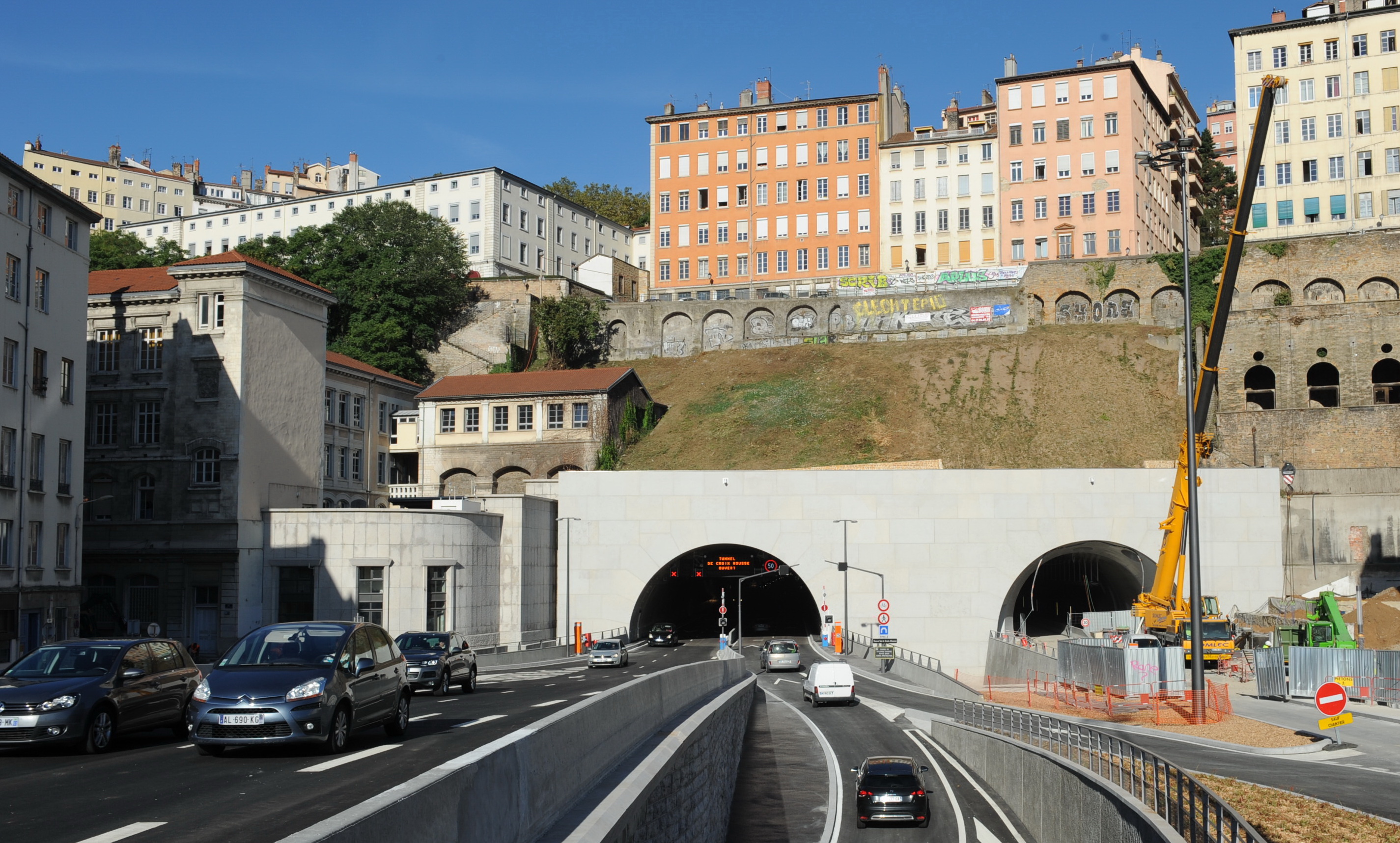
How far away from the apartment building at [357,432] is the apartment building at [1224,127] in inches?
4604

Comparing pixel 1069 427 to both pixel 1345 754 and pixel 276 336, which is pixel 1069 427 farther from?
pixel 1345 754

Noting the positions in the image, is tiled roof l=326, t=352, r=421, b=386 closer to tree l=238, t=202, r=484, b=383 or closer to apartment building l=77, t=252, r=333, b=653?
apartment building l=77, t=252, r=333, b=653

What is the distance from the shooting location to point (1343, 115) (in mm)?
93312

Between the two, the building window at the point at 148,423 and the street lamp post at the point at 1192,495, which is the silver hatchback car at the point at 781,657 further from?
the building window at the point at 148,423

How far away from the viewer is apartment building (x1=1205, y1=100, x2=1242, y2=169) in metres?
160

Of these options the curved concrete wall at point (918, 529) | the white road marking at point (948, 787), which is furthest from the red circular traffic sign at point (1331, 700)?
the curved concrete wall at point (918, 529)

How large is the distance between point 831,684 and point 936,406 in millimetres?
48303

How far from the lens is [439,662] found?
104ft

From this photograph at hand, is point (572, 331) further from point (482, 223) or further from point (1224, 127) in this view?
point (1224, 127)

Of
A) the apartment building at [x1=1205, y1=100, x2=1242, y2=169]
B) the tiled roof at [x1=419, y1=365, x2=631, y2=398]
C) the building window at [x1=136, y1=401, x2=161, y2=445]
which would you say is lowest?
the building window at [x1=136, y1=401, x2=161, y2=445]

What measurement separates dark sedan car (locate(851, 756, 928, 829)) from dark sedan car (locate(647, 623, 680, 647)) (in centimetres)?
4684

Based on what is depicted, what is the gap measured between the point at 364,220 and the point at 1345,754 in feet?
302

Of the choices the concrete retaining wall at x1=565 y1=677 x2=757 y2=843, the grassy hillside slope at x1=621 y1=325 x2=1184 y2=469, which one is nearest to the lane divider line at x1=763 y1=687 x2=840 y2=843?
the concrete retaining wall at x1=565 y1=677 x2=757 y2=843

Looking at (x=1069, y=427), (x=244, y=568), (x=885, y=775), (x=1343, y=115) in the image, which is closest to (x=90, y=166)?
(x=244, y=568)
